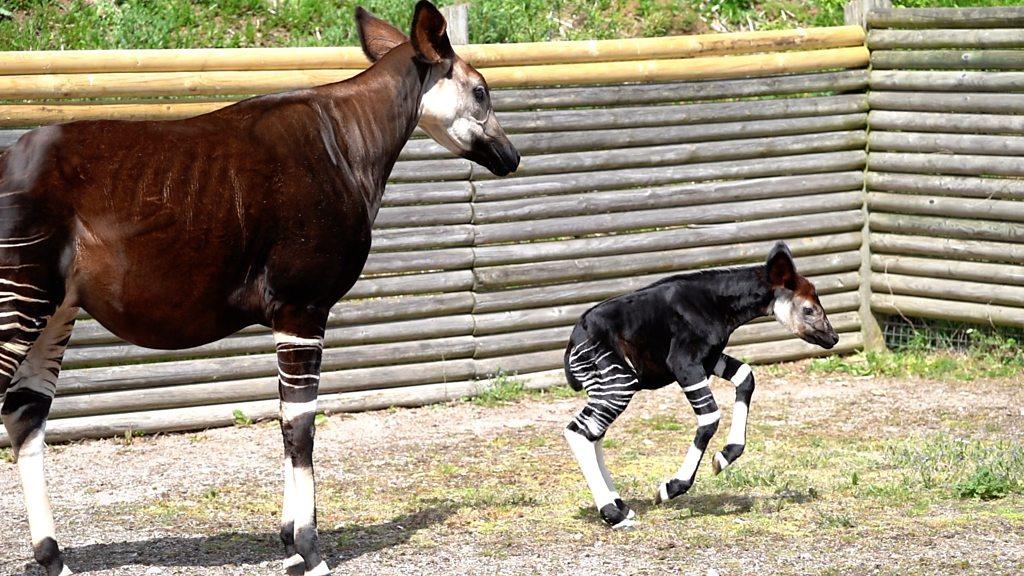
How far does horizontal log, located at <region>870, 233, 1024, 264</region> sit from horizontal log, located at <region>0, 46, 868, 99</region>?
4.67 feet

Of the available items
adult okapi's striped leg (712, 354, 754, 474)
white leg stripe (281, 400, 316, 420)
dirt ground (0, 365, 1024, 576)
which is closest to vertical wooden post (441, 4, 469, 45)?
dirt ground (0, 365, 1024, 576)

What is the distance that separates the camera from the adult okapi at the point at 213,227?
5.48 m

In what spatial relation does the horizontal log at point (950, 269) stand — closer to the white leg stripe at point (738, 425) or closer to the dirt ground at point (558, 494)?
the dirt ground at point (558, 494)

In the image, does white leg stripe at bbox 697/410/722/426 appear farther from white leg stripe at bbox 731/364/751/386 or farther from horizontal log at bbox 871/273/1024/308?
horizontal log at bbox 871/273/1024/308

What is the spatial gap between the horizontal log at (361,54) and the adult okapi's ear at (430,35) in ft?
7.43

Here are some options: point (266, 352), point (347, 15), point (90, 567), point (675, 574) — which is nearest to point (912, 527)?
point (675, 574)

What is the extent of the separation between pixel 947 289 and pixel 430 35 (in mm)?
6246

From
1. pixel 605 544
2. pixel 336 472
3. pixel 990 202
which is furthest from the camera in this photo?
pixel 990 202

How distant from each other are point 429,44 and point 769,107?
549cm

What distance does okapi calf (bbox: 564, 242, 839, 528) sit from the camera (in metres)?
6.67

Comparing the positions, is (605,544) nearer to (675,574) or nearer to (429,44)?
(675,574)

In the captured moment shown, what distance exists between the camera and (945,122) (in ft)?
35.7

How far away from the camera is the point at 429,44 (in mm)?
6098

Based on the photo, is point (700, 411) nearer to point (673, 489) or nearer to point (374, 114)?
point (673, 489)
